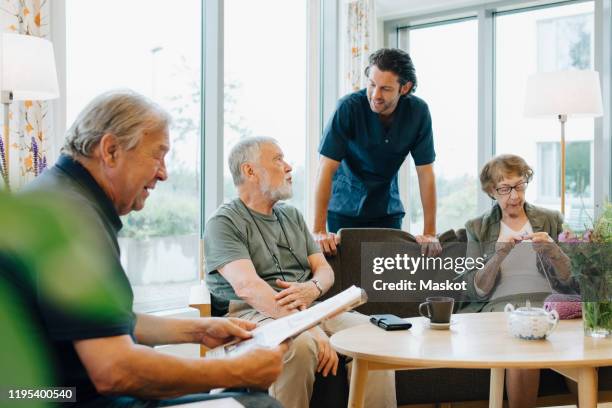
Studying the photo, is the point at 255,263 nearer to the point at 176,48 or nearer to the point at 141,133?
the point at 141,133

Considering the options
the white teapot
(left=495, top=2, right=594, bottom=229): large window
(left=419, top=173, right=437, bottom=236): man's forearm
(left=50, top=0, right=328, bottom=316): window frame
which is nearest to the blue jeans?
the white teapot

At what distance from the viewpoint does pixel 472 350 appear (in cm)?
170

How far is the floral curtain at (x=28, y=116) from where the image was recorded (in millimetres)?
2576

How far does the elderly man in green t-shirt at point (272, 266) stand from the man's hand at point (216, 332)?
0.62 metres

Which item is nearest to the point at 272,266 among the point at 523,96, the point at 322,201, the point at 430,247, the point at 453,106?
the point at 322,201

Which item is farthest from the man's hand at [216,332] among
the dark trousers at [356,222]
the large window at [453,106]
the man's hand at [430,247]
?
the large window at [453,106]

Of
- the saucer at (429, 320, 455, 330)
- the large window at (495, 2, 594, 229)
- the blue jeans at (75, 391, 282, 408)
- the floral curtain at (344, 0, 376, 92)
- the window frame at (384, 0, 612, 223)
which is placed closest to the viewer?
the blue jeans at (75, 391, 282, 408)

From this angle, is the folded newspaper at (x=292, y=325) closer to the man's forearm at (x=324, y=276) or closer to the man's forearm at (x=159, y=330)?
the man's forearm at (x=159, y=330)

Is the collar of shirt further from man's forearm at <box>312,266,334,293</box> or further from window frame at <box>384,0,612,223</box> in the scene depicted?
window frame at <box>384,0,612,223</box>

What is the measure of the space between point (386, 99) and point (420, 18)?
2.51 meters

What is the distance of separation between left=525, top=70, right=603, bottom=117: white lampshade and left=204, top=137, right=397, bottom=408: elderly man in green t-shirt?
1902mm

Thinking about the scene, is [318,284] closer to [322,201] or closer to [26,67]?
[322,201]

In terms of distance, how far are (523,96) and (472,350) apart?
10.3ft

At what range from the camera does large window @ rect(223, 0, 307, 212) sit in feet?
13.1
